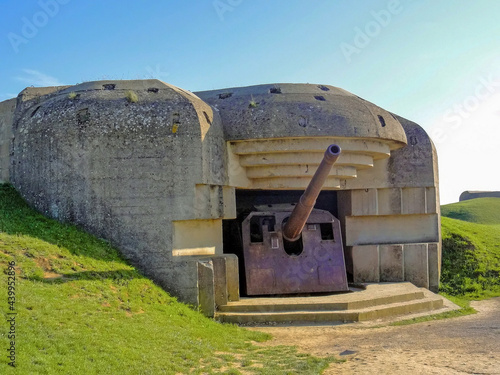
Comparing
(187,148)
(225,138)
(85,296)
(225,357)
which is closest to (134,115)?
(187,148)

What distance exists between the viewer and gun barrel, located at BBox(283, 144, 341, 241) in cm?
991

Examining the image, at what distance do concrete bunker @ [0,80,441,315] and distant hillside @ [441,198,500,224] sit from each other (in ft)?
50.8

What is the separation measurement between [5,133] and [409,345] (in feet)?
31.4

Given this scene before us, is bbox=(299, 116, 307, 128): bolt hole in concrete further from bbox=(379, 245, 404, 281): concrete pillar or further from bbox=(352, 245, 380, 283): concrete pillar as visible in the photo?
bbox=(379, 245, 404, 281): concrete pillar

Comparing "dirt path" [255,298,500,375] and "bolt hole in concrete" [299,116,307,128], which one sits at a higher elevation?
"bolt hole in concrete" [299,116,307,128]

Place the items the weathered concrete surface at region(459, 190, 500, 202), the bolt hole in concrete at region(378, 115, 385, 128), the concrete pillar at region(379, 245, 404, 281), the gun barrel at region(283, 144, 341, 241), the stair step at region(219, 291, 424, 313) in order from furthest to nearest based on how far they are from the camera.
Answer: the weathered concrete surface at region(459, 190, 500, 202)
the concrete pillar at region(379, 245, 404, 281)
the bolt hole in concrete at region(378, 115, 385, 128)
the stair step at region(219, 291, 424, 313)
the gun barrel at region(283, 144, 341, 241)

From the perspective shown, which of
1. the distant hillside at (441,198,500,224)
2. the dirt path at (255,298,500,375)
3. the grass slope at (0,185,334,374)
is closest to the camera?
the grass slope at (0,185,334,374)

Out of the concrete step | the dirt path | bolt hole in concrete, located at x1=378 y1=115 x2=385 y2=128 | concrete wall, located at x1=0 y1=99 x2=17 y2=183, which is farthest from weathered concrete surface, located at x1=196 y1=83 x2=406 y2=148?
concrete wall, located at x1=0 y1=99 x2=17 y2=183

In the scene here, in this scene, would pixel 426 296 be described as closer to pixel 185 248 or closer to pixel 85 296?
pixel 185 248

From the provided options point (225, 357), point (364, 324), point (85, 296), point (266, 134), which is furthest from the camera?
point (266, 134)

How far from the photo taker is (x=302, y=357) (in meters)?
7.45

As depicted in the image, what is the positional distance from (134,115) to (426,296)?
295 inches

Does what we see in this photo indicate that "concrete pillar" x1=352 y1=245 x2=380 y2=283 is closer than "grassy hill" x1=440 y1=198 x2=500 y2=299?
Yes

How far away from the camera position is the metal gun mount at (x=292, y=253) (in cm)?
1216
